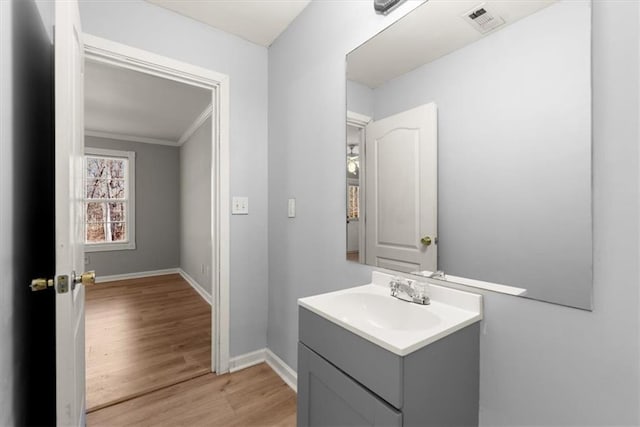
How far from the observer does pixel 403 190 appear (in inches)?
51.3

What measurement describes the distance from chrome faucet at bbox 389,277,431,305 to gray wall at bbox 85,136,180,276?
503 centimetres

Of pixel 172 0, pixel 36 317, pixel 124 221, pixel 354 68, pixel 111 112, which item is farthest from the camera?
pixel 124 221

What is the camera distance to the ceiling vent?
3.26ft

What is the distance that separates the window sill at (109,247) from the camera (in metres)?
4.62

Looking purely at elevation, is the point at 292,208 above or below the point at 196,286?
above

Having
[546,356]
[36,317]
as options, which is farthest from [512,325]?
[36,317]

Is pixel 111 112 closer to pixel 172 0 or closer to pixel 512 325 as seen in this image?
pixel 172 0

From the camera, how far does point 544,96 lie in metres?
0.87

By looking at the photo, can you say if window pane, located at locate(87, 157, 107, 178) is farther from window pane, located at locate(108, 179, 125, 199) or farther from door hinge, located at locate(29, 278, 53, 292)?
door hinge, located at locate(29, 278, 53, 292)

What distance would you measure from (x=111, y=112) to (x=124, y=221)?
6.32ft

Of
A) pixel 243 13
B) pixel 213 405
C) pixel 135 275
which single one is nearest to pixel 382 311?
pixel 213 405

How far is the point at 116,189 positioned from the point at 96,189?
263 millimetres

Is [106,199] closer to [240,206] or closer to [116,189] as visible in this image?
[116,189]

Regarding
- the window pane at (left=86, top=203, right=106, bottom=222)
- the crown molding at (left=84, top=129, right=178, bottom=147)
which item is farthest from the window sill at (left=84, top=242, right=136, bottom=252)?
the crown molding at (left=84, top=129, right=178, bottom=147)
